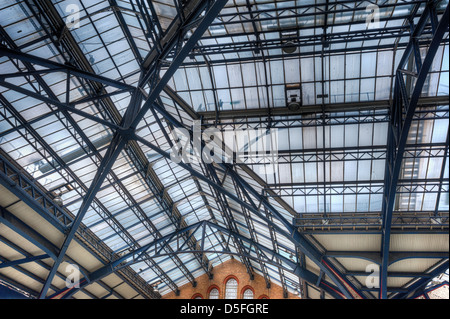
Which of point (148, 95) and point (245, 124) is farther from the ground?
point (245, 124)

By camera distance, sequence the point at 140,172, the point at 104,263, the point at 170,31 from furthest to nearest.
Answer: the point at 104,263 < the point at 140,172 < the point at 170,31

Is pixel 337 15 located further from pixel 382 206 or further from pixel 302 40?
pixel 382 206

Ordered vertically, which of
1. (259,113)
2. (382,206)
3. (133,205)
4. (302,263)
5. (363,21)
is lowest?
(302,263)

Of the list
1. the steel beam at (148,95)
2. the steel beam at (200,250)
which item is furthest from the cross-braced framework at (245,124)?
the steel beam at (200,250)

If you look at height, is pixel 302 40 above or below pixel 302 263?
above

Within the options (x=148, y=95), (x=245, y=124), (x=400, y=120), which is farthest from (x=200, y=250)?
(x=400, y=120)

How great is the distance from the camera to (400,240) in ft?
93.1

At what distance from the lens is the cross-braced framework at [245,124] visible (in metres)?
19.5

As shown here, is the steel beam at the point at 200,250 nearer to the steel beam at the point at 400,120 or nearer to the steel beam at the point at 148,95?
the steel beam at the point at 400,120

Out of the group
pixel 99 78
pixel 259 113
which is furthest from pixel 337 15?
pixel 99 78

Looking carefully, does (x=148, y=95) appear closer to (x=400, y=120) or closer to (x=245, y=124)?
(x=245, y=124)

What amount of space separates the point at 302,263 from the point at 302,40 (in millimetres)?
21765

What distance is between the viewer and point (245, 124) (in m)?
25.4

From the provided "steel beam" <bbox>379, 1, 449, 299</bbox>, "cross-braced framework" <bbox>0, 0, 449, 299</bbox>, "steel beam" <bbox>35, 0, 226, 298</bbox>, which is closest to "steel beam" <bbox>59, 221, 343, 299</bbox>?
"cross-braced framework" <bbox>0, 0, 449, 299</bbox>
